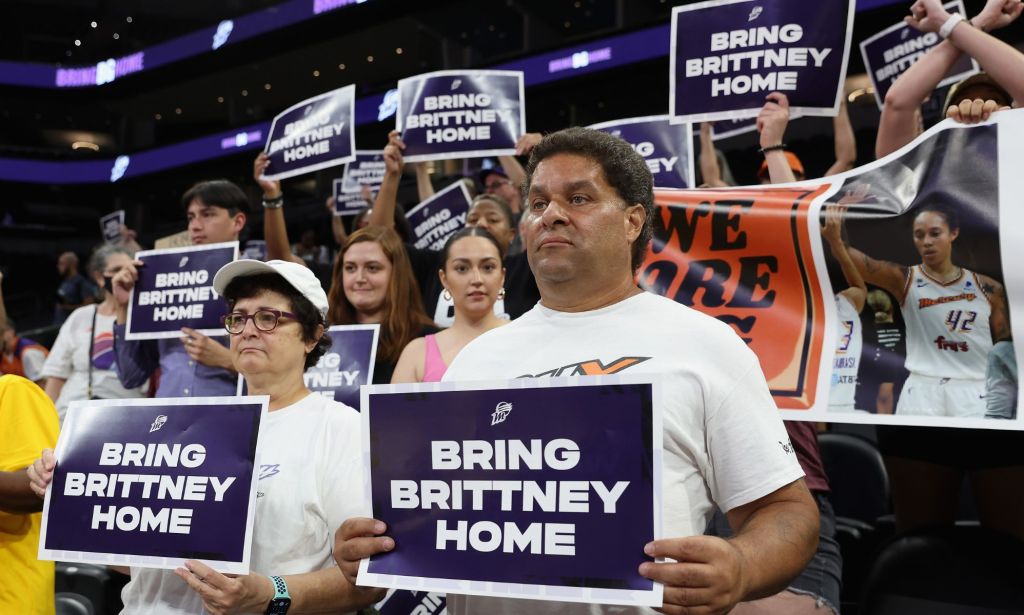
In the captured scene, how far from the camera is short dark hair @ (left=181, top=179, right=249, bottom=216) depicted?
156 inches

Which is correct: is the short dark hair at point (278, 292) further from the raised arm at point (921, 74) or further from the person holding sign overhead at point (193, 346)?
the raised arm at point (921, 74)

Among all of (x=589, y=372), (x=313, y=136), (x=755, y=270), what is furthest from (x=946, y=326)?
(x=313, y=136)

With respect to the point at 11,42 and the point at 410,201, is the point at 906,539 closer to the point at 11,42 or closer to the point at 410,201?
the point at 410,201

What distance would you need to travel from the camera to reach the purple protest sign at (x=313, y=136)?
5.14m

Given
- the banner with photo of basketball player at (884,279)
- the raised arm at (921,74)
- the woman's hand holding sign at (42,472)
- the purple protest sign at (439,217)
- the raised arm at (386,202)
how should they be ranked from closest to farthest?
the woman's hand holding sign at (42,472), the banner with photo of basketball player at (884,279), the raised arm at (921,74), the raised arm at (386,202), the purple protest sign at (439,217)

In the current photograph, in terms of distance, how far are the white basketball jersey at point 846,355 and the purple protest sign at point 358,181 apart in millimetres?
5037

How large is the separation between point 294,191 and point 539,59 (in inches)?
294

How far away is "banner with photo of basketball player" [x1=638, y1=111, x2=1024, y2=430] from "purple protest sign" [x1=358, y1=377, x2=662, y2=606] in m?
1.39

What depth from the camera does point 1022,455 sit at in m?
2.72

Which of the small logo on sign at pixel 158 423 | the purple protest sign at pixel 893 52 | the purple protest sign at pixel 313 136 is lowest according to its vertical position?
the small logo on sign at pixel 158 423

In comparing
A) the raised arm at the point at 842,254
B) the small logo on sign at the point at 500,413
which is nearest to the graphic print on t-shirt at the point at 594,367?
the small logo on sign at the point at 500,413

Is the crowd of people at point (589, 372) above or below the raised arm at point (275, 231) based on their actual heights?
below

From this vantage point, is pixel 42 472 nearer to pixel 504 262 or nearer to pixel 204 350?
pixel 204 350

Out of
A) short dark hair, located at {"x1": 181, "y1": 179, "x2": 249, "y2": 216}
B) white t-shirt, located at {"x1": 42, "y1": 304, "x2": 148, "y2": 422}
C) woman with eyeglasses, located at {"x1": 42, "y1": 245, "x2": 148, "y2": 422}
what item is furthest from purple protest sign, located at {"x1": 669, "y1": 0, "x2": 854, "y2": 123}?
white t-shirt, located at {"x1": 42, "y1": 304, "x2": 148, "y2": 422}
